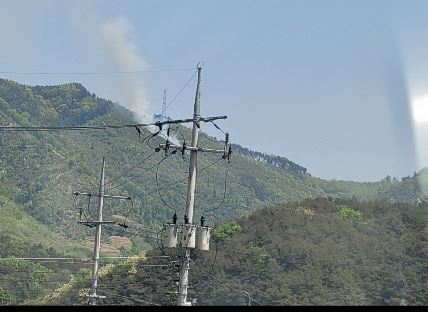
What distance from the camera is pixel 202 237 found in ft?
84.4

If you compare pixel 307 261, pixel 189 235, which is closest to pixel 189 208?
pixel 189 235

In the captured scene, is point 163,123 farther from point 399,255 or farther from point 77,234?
point 77,234

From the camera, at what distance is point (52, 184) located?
199500 millimetres

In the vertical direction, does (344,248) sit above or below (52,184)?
below

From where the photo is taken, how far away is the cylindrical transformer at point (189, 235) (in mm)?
25609

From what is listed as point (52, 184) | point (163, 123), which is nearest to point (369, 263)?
point (163, 123)

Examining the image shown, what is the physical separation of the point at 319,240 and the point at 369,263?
24.9 feet

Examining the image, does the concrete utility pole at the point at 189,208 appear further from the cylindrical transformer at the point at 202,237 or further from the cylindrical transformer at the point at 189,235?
the cylindrical transformer at the point at 202,237

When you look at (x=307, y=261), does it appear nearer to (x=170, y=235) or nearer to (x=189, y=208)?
(x=189, y=208)

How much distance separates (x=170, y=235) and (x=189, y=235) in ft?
1.91

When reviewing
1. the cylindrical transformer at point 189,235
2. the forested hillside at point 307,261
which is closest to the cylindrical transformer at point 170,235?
the cylindrical transformer at point 189,235

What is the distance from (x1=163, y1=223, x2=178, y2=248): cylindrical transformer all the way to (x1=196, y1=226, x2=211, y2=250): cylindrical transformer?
72 centimetres
